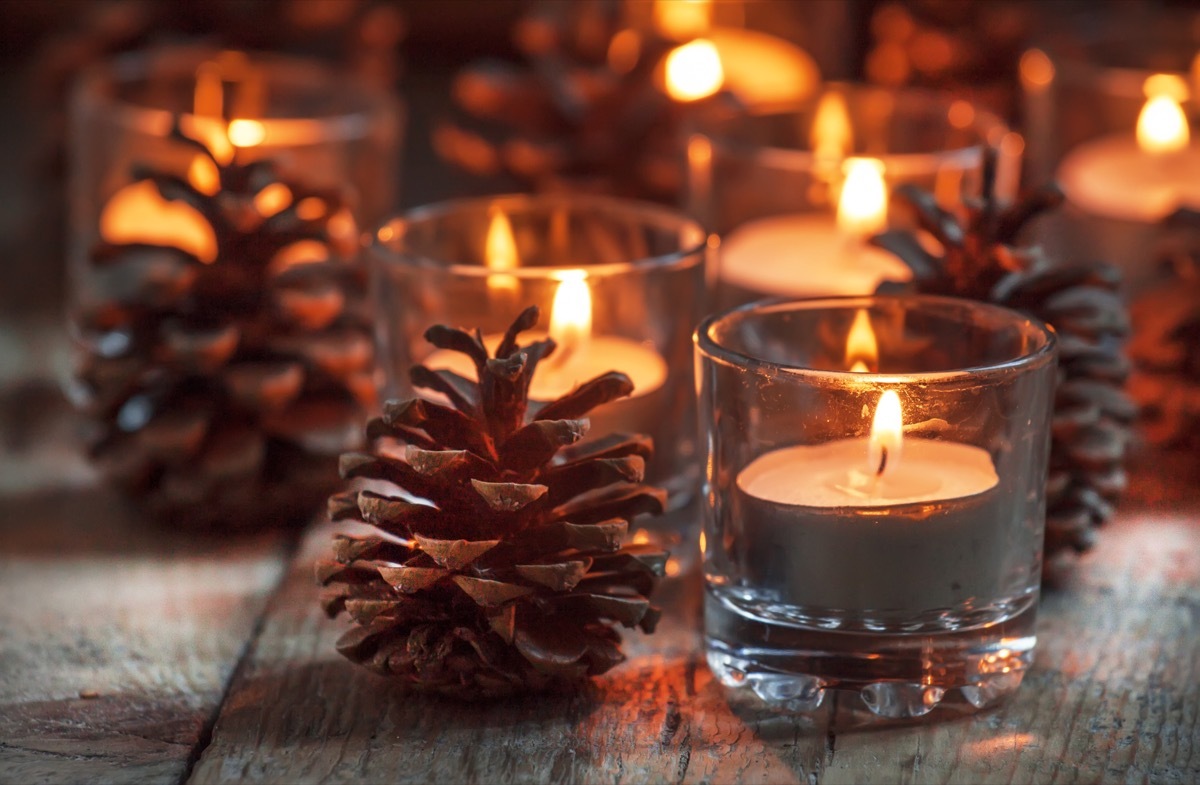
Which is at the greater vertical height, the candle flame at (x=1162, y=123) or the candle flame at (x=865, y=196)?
the candle flame at (x=1162, y=123)

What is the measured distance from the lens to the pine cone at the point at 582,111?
0.90m

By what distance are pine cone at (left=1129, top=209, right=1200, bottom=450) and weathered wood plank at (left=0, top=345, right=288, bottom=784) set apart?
401 mm

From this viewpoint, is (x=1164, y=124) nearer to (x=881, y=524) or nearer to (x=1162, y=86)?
(x=1162, y=86)

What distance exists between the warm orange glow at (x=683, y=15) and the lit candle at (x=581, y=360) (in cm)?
48

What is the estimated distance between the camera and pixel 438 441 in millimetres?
510

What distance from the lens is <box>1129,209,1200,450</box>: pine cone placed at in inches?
27.9

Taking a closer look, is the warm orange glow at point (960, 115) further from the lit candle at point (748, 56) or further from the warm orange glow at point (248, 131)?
the warm orange glow at point (248, 131)

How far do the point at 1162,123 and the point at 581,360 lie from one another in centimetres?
40

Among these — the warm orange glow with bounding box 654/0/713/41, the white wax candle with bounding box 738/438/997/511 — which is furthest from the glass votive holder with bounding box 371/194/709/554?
the warm orange glow with bounding box 654/0/713/41

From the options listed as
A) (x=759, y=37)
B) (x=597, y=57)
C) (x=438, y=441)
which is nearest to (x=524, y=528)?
(x=438, y=441)

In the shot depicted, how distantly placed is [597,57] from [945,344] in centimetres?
43

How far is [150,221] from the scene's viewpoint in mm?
851

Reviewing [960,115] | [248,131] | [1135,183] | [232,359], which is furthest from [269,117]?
[1135,183]

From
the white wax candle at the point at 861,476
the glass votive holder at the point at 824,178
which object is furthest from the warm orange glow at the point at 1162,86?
the white wax candle at the point at 861,476
